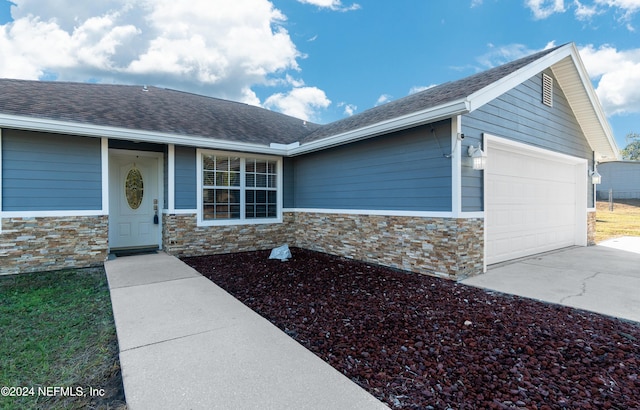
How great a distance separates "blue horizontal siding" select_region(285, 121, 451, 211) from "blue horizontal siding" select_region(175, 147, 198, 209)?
2944 millimetres

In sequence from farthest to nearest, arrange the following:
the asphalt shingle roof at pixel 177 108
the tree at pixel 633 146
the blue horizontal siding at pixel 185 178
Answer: the tree at pixel 633 146 < the blue horizontal siding at pixel 185 178 < the asphalt shingle roof at pixel 177 108

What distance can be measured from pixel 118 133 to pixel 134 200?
211 centimetres

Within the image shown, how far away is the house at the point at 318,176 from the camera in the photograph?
5.33 m

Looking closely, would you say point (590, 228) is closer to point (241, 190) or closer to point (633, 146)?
point (241, 190)

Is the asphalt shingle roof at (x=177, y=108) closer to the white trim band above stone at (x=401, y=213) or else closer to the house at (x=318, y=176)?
the house at (x=318, y=176)

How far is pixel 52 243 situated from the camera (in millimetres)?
5832

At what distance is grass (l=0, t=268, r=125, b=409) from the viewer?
210 centimetres

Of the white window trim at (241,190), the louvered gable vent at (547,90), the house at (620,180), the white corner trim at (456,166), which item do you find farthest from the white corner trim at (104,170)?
the house at (620,180)

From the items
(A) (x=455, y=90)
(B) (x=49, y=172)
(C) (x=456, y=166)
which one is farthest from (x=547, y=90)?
(B) (x=49, y=172)

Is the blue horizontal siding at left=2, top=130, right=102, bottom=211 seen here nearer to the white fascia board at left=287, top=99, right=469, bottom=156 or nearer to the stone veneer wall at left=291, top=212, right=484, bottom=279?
the white fascia board at left=287, top=99, right=469, bottom=156

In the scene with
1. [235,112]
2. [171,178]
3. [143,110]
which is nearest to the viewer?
[171,178]

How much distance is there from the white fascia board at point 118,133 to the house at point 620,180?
1199 inches

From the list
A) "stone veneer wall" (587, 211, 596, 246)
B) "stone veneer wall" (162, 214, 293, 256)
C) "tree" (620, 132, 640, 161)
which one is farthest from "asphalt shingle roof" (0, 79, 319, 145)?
"tree" (620, 132, 640, 161)

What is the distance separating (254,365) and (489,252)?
531 centimetres
